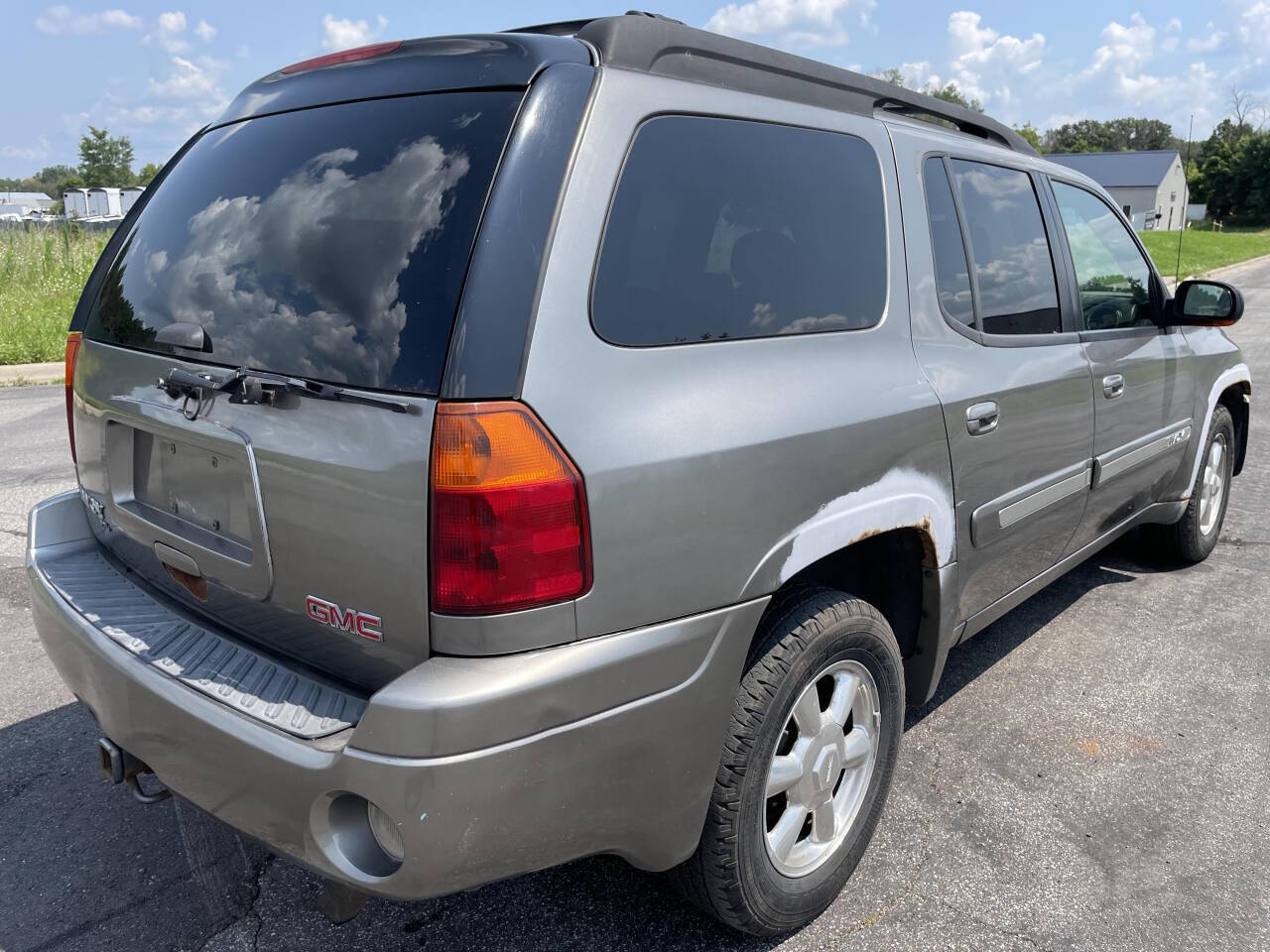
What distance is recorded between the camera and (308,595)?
191cm

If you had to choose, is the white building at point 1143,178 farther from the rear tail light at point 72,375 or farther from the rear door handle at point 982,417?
the rear tail light at point 72,375

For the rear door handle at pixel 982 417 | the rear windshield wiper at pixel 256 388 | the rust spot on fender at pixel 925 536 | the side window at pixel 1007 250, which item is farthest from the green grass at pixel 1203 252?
the rear windshield wiper at pixel 256 388

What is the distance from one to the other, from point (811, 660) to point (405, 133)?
1.42 meters

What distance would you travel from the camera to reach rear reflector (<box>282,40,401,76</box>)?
7.21ft

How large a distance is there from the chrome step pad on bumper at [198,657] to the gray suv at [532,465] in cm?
1

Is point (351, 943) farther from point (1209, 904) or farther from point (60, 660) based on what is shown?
point (1209, 904)

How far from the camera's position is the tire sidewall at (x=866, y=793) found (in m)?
2.14

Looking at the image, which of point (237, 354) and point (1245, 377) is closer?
point (237, 354)

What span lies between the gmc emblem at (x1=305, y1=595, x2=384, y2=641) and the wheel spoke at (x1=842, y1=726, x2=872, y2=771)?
4.09 feet

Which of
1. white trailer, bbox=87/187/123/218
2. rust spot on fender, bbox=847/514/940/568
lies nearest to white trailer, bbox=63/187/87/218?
white trailer, bbox=87/187/123/218

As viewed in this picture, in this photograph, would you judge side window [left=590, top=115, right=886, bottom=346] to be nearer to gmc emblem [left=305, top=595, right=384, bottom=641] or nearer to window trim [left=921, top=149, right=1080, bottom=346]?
window trim [left=921, top=149, right=1080, bottom=346]

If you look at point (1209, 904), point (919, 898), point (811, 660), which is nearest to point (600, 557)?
point (811, 660)

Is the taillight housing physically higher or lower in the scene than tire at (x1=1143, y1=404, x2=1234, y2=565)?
higher

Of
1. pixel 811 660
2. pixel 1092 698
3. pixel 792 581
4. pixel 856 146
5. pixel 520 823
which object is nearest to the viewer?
pixel 520 823
